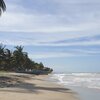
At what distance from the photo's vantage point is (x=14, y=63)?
104500mm

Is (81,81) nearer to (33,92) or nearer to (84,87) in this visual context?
(84,87)

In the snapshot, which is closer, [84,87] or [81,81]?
[84,87]

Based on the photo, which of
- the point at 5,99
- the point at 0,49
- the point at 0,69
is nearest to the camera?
the point at 5,99

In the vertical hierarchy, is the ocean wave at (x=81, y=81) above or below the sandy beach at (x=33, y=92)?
above

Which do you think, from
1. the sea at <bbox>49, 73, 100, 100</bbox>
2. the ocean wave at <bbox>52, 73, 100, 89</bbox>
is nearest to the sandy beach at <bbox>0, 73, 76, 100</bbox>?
the sea at <bbox>49, 73, 100, 100</bbox>

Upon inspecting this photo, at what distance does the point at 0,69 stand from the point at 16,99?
278ft

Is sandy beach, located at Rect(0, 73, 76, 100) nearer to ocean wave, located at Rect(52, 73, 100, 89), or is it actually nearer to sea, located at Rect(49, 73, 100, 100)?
sea, located at Rect(49, 73, 100, 100)

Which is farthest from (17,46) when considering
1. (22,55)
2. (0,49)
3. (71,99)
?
(71,99)

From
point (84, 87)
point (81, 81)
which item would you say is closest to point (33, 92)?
point (84, 87)

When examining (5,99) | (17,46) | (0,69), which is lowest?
(5,99)

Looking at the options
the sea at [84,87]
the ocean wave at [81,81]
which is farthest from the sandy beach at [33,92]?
the ocean wave at [81,81]

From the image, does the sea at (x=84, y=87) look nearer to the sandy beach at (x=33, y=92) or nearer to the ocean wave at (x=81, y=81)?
the ocean wave at (x=81, y=81)

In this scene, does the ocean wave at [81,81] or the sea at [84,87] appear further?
the ocean wave at [81,81]

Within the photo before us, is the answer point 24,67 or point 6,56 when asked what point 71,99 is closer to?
point 6,56
